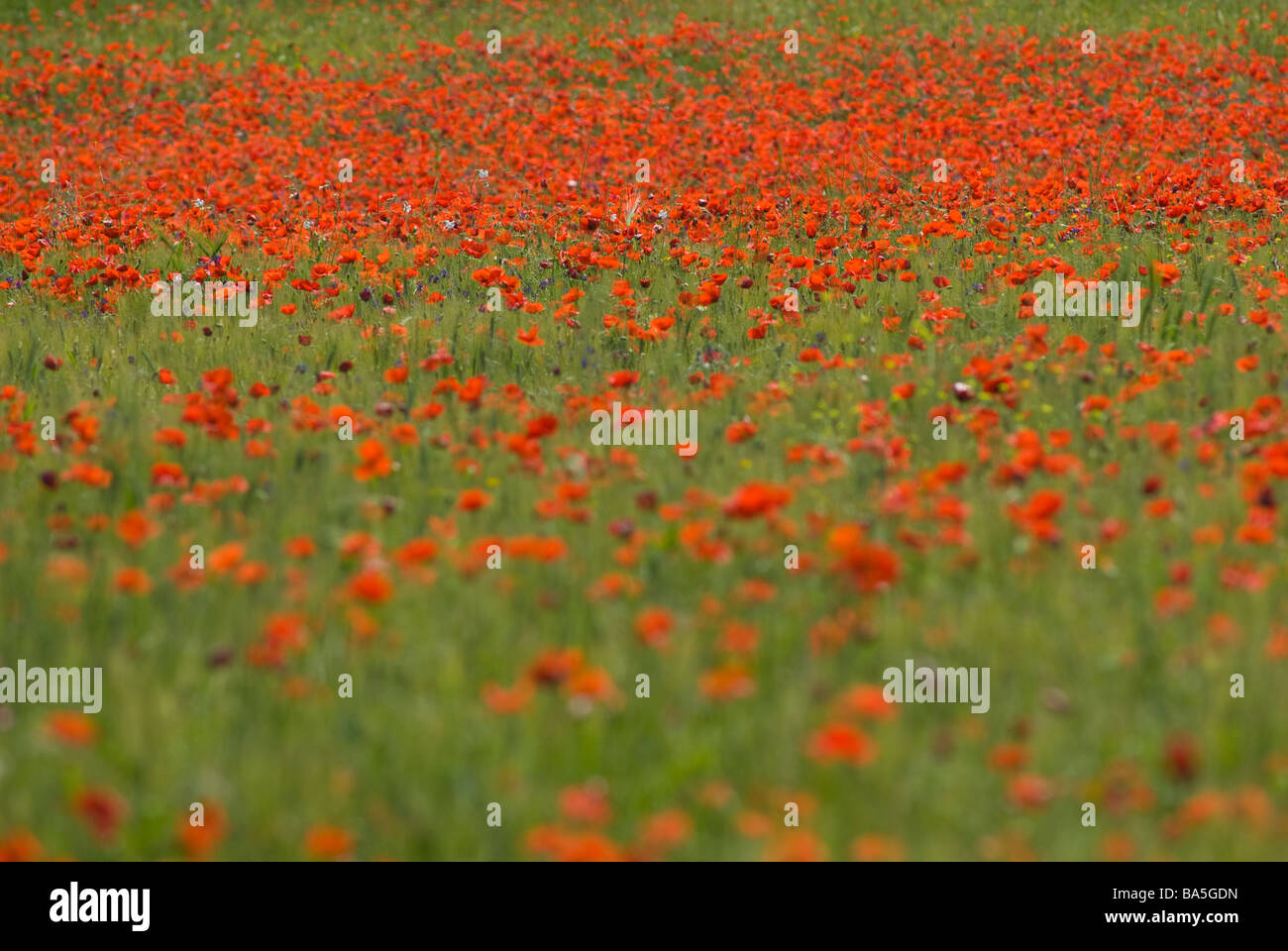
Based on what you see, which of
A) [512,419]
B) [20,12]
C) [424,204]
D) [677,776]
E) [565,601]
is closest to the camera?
[677,776]

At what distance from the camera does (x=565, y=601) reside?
387 centimetres

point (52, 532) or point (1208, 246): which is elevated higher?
point (1208, 246)

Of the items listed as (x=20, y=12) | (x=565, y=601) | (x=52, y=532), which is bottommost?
(x=565, y=601)

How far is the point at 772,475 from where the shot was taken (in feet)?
15.8

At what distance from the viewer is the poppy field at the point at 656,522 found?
2.97 m

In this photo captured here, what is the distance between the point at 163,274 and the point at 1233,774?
817 centimetres

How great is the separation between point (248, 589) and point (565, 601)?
908 mm

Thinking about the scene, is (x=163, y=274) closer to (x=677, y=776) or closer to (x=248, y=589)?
(x=248, y=589)

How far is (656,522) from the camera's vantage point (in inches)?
176

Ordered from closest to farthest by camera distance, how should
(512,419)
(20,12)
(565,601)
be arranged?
1. (565,601)
2. (512,419)
3. (20,12)

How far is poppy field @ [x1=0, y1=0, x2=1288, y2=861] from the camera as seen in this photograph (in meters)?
2.97
